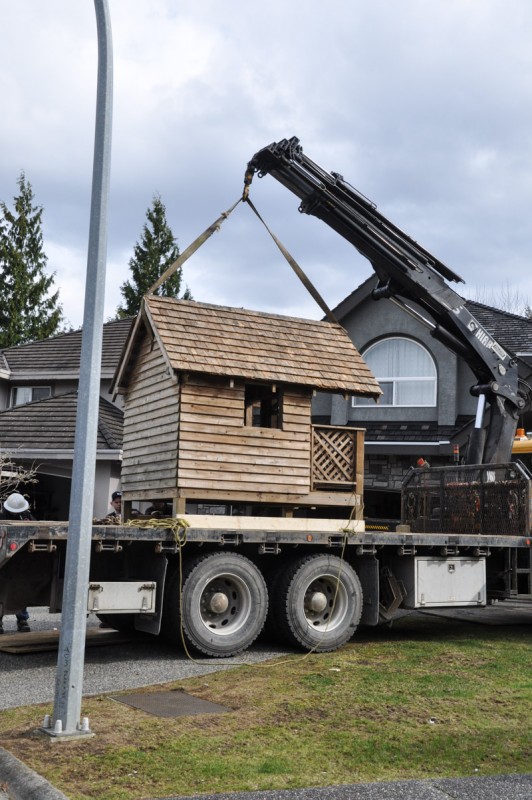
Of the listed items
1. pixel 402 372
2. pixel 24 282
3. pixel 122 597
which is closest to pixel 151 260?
pixel 24 282

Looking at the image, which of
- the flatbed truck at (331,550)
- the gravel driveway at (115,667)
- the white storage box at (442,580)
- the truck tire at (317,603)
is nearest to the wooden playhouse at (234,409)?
the flatbed truck at (331,550)

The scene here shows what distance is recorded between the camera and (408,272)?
48.3ft

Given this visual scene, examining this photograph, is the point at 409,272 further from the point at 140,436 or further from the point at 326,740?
the point at 326,740

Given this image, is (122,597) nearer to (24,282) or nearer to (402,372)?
(402,372)

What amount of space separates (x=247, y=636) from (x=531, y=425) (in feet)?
48.6

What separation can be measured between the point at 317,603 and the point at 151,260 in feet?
127

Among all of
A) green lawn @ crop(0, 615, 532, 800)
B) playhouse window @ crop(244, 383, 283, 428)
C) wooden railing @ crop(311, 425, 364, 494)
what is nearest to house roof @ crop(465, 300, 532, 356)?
wooden railing @ crop(311, 425, 364, 494)

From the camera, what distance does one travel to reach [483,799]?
5.43m

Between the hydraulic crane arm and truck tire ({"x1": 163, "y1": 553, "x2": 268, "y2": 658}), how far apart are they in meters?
5.83

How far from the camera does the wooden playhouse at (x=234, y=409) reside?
38.9 ft

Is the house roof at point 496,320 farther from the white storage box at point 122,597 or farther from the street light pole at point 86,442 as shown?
the street light pole at point 86,442

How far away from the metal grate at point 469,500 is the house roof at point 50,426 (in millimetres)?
9400

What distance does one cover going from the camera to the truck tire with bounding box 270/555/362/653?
10.9m

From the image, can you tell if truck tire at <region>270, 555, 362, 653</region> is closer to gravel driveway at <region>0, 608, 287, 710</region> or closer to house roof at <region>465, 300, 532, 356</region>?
gravel driveway at <region>0, 608, 287, 710</region>
